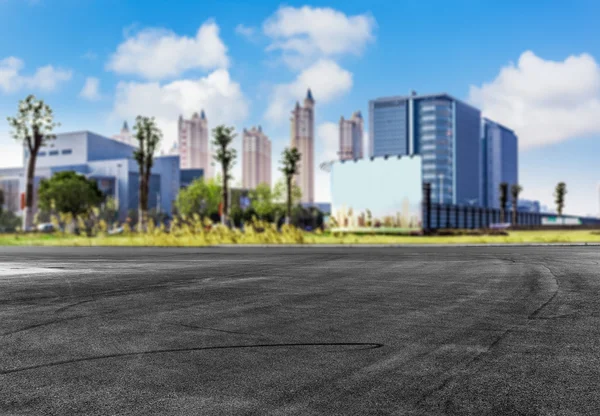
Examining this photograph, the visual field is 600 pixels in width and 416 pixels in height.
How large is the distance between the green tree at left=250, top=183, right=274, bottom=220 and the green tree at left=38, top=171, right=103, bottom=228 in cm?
3049

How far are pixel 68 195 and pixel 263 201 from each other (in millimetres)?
37590

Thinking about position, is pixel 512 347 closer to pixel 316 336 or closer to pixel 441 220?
pixel 316 336

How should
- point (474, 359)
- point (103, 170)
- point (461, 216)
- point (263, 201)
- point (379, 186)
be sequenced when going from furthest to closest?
point (103, 170) < point (263, 201) < point (461, 216) < point (379, 186) < point (474, 359)

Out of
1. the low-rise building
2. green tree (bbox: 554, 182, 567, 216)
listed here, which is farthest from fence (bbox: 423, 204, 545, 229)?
the low-rise building

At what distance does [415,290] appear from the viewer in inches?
424

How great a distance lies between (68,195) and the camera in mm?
81875

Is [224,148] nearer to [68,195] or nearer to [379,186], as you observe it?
[379,186]

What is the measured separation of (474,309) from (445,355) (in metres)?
3.02

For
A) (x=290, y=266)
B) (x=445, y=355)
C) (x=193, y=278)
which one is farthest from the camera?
(x=290, y=266)

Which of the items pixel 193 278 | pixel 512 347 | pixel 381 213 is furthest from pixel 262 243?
pixel 512 347

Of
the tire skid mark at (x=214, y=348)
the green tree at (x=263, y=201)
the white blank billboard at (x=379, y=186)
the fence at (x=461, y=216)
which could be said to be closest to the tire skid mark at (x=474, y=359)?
the tire skid mark at (x=214, y=348)

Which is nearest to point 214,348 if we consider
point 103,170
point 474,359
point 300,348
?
point 300,348

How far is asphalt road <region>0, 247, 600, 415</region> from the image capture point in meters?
4.30

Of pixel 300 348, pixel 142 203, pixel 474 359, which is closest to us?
pixel 474 359
